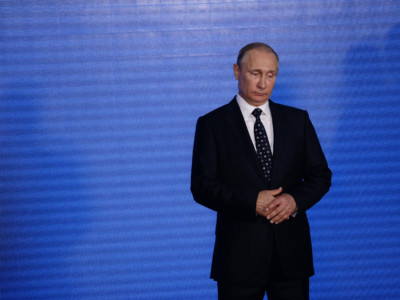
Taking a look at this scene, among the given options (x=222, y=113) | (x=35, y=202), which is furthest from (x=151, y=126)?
(x=222, y=113)

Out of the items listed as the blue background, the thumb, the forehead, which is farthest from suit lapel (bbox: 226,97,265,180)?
the blue background

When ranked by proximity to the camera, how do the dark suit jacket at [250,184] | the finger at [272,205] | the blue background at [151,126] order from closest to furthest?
the finger at [272,205]
the dark suit jacket at [250,184]
the blue background at [151,126]

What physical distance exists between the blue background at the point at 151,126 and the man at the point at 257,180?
47.9 inches

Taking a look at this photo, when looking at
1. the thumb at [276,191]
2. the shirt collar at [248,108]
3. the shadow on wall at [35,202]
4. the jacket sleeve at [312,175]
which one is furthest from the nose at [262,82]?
the shadow on wall at [35,202]

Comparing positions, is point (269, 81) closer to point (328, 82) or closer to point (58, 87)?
point (328, 82)

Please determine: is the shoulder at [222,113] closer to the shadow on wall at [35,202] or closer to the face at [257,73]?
the face at [257,73]

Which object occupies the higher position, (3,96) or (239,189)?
(3,96)

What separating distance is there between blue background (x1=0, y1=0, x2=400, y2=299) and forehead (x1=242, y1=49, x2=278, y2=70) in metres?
1.23

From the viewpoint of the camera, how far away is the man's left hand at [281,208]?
6.17 feet

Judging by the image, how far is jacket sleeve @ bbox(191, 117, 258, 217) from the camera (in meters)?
1.89

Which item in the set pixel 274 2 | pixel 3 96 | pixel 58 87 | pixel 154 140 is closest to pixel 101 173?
pixel 154 140

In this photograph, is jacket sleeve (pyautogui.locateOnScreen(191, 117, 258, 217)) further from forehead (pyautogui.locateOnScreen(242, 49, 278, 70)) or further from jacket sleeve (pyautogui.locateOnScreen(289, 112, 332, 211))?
forehead (pyautogui.locateOnScreen(242, 49, 278, 70))

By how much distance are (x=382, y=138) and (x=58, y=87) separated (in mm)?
2485

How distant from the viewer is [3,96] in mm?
3178
